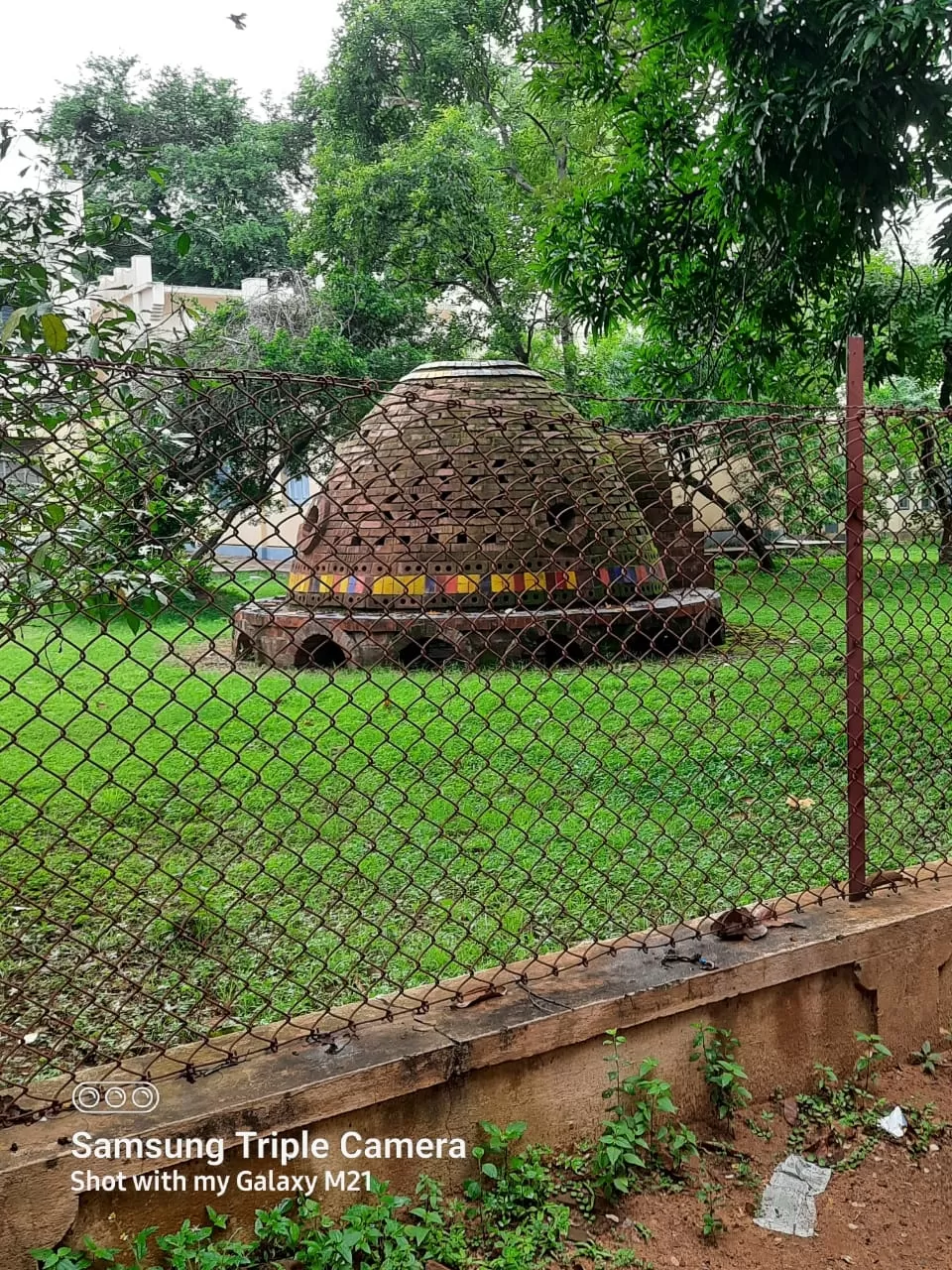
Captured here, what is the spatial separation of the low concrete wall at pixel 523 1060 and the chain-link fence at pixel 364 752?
119 mm

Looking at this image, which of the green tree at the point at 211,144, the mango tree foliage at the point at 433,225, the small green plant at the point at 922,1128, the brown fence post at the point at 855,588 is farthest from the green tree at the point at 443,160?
the small green plant at the point at 922,1128

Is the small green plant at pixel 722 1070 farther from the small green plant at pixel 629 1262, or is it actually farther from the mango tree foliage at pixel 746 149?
the mango tree foliage at pixel 746 149

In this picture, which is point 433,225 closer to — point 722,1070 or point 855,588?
point 855,588

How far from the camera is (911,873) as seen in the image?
11.3 feet

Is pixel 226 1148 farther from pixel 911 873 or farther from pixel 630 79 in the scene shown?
pixel 630 79

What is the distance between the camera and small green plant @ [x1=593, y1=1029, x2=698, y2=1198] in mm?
2443

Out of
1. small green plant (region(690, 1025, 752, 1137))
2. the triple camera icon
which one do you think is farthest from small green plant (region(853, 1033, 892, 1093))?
the triple camera icon

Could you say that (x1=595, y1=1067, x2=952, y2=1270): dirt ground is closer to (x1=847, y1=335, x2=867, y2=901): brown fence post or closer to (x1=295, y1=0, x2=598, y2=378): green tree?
(x1=847, y1=335, x2=867, y2=901): brown fence post

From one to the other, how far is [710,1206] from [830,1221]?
0.97ft

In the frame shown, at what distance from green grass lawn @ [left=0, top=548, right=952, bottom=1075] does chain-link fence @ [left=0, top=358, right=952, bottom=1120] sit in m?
0.03

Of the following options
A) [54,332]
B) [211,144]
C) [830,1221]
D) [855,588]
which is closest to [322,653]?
[855,588]

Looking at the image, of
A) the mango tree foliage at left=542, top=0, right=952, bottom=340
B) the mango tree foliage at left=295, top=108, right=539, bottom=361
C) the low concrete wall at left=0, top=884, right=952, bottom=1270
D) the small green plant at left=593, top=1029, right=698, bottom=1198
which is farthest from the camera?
the mango tree foliage at left=295, top=108, right=539, bottom=361

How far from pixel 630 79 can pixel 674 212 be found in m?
2.75

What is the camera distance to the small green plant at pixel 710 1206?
2.33m
